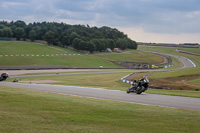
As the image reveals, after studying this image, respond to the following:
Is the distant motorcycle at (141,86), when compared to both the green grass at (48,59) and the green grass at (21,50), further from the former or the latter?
the green grass at (21,50)

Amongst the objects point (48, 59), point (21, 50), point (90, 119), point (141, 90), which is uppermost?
point (90, 119)

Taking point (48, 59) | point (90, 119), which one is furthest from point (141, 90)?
point (48, 59)

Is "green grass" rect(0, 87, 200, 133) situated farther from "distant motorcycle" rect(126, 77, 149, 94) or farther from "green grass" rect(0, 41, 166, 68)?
"green grass" rect(0, 41, 166, 68)

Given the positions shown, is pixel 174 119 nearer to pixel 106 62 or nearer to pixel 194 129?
pixel 194 129

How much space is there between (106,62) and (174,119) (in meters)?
105

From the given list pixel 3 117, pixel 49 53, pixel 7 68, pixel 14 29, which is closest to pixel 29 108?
pixel 3 117

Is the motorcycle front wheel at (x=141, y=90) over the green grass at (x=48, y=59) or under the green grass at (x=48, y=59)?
over

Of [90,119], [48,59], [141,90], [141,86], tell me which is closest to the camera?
[90,119]

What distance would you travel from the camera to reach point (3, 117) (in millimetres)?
11000

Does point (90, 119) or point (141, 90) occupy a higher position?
point (90, 119)

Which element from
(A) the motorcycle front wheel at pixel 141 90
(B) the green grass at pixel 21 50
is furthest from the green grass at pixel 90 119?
(B) the green grass at pixel 21 50

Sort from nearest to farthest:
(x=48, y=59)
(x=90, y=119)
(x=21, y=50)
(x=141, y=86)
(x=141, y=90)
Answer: (x=90, y=119) < (x=141, y=90) < (x=141, y=86) < (x=48, y=59) < (x=21, y=50)

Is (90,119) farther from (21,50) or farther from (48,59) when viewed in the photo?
(21,50)

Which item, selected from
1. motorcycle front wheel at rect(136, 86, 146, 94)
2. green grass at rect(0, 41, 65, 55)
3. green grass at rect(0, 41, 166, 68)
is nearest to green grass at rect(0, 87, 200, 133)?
motorcycle front wheel at rect(136, 86, 146, 94)
